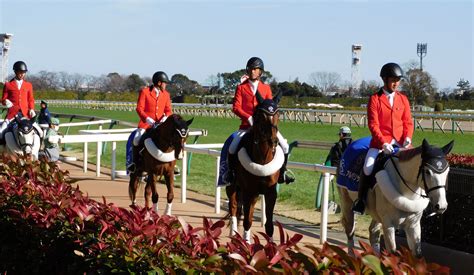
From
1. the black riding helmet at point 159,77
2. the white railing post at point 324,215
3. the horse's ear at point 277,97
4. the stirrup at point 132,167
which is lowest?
the white railing post at point 324,215

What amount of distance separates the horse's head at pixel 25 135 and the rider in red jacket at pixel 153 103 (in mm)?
2160

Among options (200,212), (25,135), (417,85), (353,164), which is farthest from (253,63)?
(417,85)

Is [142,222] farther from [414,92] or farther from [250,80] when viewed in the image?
[414,92]

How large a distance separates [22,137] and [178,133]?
11.5 feet

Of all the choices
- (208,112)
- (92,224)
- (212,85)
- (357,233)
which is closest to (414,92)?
(208,112)

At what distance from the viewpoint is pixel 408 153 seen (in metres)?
7.03

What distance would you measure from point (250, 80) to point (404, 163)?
A: 2819mm

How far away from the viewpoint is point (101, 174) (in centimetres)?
1734

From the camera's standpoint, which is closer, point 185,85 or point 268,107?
point 268,107

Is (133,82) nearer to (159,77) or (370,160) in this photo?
(159,77)

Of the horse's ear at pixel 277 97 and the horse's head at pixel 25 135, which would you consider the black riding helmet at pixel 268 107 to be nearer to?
the horse's ear at pixel 277 97

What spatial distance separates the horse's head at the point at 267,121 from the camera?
8.03 metres

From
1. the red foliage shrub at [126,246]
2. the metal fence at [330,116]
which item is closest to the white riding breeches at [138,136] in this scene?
the red foliage shrub at [126,246]

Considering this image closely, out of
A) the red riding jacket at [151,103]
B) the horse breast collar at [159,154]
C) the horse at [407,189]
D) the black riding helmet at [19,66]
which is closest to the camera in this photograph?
the horse at [407,189]
